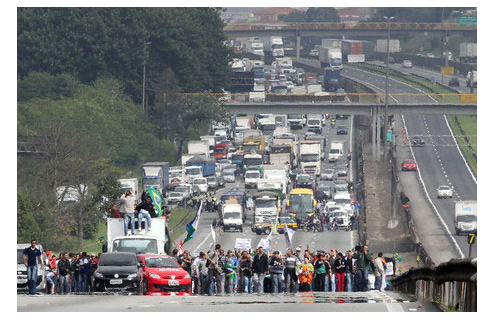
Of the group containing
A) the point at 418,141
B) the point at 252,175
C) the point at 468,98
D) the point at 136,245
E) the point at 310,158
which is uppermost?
the point at 468,98

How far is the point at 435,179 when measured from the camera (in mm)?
140750

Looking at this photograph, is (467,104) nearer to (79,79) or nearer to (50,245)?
(79,79)

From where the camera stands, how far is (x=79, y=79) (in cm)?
→ 16300

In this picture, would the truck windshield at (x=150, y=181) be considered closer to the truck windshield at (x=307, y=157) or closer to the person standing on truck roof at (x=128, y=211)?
the truck windshield at (x=307, y=157)

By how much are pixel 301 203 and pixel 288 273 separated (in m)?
71.2

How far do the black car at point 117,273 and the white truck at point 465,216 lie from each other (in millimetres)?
68084

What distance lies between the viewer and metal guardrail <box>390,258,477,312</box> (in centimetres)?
2752

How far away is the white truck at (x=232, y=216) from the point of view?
4321 inches

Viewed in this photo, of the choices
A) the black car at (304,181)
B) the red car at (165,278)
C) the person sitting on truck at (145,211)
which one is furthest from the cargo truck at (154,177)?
the red car at (165,278)

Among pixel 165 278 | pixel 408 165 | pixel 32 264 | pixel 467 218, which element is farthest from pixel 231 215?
pixel 32 264

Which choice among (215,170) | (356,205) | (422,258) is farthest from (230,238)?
(215,170)

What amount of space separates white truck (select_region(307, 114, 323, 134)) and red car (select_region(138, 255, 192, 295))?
436ft

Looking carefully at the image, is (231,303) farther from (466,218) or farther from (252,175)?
(252,175)

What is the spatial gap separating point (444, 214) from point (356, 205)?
773 centimetres
